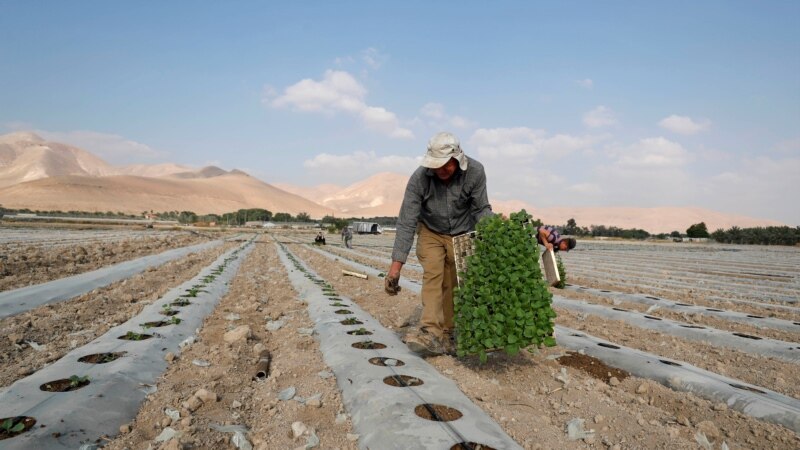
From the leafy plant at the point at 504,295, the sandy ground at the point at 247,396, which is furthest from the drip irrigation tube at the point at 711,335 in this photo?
the sandy ground at the point at 247,396

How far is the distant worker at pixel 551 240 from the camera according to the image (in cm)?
446

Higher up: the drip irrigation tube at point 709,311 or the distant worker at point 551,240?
the distant worker at point 551,240

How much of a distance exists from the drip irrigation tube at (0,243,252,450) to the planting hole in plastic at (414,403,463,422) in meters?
1.87

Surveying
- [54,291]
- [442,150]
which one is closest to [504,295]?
[442,150]

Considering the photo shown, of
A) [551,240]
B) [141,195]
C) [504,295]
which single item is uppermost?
[141,195]

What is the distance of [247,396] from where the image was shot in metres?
3.68

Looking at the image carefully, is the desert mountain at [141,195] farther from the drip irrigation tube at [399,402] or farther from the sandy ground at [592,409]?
the sandy ground at [592,409]

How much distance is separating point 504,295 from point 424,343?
97cm

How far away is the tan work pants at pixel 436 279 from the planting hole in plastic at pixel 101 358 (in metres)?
2.64

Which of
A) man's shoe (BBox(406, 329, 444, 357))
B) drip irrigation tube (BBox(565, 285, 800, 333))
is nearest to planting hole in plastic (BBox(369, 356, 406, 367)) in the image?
man's shoe (BBox(406, 329, 444, 357))

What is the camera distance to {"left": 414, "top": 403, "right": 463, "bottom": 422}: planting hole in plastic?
112 inches

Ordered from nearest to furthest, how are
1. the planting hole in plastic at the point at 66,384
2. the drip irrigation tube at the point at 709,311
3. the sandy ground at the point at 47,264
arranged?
1. the planting hole in plastic at the point at 66,384
2. the drip irrigation tube at the point at 709,311
3. the sandy ground at the point at 47,264

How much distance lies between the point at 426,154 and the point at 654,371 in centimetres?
279

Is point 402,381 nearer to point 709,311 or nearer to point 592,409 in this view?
point 592,409
